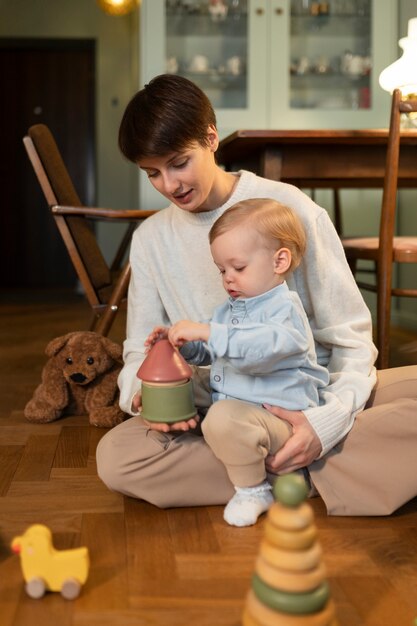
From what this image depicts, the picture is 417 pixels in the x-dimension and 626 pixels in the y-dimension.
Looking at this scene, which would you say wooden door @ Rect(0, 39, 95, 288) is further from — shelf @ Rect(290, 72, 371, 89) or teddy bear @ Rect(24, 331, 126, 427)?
teddy bear @ Rect(24, 331, 126, 427)

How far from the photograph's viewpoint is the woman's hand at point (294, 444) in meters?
1.44

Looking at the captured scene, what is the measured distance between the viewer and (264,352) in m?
1.32

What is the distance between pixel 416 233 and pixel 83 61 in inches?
149

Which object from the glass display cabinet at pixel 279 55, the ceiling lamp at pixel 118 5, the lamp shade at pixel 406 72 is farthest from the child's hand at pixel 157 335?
the ceiling lamp at pixel 118 5

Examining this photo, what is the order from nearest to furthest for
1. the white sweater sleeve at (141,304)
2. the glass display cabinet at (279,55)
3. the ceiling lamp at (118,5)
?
the white sweater sleeve at (141,304) < the glass display cabinet at (279,55) < the ceiling lamp at (118,5)

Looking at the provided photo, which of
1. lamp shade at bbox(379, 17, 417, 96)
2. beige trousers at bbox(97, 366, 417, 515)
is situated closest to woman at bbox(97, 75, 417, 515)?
beige trousers at bbox(97, 366, 417, 515)

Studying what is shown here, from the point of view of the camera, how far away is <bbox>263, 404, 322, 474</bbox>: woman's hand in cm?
144

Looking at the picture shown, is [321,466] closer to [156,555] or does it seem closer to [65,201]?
[156,555]

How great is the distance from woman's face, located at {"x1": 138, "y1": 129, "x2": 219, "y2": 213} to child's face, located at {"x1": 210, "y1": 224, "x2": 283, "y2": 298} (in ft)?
0.53

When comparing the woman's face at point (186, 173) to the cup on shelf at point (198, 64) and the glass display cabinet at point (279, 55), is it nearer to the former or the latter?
the glass display cabinet at point (279, 55)

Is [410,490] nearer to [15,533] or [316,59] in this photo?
[15,533]

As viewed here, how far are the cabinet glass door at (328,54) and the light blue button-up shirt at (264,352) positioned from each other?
11.1 feet

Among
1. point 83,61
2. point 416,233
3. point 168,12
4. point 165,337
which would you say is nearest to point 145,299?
point 165,337

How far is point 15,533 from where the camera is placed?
1383 mm
